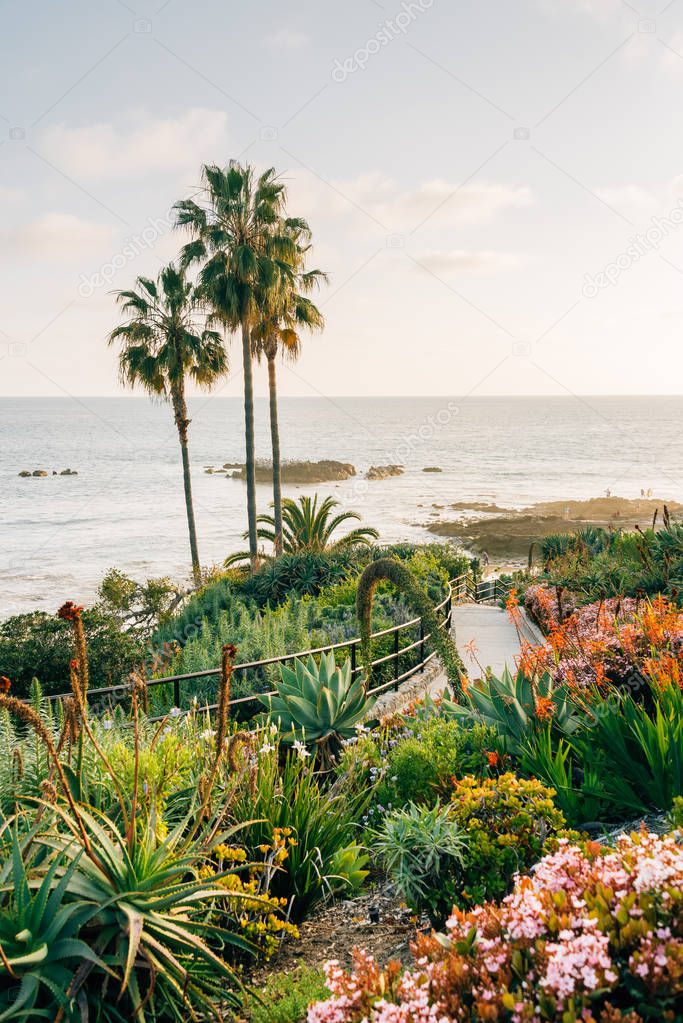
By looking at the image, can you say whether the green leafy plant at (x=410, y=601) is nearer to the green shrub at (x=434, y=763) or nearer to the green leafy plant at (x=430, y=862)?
the green shrub at (x=434, y=763)

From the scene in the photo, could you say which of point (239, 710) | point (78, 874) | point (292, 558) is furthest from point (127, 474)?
point (78, 874)

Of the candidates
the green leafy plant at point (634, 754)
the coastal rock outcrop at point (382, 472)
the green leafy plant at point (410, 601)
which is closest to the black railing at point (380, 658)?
the green leafy plant at point (410, 601)

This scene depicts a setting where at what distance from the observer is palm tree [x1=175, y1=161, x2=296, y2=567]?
74.9 feet

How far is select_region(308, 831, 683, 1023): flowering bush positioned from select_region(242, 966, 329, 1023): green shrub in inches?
23.4

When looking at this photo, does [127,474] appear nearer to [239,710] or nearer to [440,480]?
[440,480]

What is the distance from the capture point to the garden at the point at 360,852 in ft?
6.24

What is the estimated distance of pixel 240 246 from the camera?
22672 millimetres

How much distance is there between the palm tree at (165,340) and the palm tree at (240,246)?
290 centimetres

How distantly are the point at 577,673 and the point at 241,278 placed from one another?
19.6 m

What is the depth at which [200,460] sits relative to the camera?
112062 mm

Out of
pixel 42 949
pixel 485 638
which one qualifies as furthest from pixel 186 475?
pixel 42 949

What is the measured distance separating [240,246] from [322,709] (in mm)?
20045

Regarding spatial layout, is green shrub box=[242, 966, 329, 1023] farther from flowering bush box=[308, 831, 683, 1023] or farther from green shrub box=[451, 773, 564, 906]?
green shrub box=[451, 773, 564, 906]

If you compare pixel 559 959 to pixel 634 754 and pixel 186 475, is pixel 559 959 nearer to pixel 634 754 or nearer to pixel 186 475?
→ pixel 634 754
